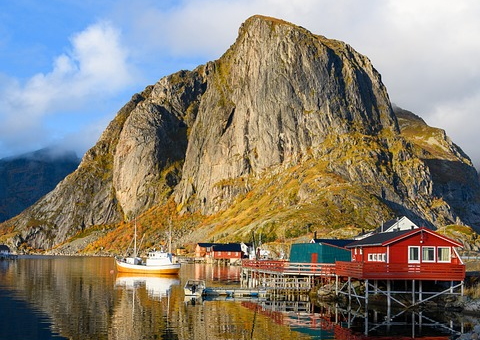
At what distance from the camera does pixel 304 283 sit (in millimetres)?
86438

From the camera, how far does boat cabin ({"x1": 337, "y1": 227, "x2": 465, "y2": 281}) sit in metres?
63.7

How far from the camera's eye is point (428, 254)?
66562 millimetres

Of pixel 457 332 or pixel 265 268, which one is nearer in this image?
pixel 457 332

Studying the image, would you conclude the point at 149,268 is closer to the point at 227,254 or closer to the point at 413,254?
the point at 227,254

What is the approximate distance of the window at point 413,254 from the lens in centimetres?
6644

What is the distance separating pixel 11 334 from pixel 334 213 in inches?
5541

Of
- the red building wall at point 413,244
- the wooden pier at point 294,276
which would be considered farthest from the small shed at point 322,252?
the red building wall at point 413,244

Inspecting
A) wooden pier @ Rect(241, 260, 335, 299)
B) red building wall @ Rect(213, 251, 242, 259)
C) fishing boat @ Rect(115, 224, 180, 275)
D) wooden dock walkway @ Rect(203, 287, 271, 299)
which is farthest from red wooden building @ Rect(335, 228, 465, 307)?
red building wall @ Rect(213, 251, 242, 259)

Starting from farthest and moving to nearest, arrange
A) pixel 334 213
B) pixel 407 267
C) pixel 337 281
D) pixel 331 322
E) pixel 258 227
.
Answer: pixel 258 227 → pixel 334 213 → pixel 337 281 → pixel 407 267 → pixel 331 322

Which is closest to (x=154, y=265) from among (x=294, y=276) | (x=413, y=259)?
(x=294, y=276)

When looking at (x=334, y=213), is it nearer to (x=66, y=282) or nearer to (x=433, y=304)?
(x=66, y=282)

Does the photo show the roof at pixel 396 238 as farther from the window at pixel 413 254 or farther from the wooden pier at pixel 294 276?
the wooden pier at pixel 294 276

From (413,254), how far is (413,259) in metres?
0.58

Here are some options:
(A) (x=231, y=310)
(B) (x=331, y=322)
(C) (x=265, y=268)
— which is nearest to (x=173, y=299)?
(A) (x=231, y=310)
